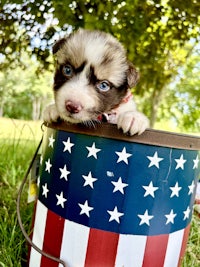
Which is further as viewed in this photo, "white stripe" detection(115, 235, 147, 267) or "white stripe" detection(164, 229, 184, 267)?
"white stripe" detection(164, 229, 184, 267)

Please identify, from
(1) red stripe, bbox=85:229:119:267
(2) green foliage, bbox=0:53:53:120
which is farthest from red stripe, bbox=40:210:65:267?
(2) green foliage, bbox=0:53:53:120

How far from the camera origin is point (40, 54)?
10.6 feet

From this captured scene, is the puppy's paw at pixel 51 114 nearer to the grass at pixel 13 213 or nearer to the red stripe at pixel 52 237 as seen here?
the red stripe at pixel 52 237

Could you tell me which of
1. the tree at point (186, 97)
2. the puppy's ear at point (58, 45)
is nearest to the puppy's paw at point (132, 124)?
the puppy's ear at point (58, 45)

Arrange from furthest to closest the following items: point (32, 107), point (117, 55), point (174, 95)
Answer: point (32, 107)
point (174, 95)
point (117, 55)

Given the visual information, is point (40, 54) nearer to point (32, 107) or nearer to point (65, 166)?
point (65, 166)

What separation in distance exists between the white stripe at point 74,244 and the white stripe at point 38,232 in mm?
168

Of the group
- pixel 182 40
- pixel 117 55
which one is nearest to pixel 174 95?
pixel 182 40

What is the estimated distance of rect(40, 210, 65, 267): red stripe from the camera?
1.86m

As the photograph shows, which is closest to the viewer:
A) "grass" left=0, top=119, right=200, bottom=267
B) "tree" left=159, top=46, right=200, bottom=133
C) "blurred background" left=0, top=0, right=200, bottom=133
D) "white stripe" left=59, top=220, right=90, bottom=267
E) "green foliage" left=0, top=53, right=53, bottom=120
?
"white stripe" left=59, top=220, right=90, bottom=267

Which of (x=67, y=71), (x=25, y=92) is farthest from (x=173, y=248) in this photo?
(x=25, y=92)

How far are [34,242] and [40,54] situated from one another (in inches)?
67.1

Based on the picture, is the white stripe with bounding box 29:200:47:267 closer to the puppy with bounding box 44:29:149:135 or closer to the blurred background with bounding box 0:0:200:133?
the puppy with bounding box 44:29:149:135

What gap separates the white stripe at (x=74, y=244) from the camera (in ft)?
5.85
